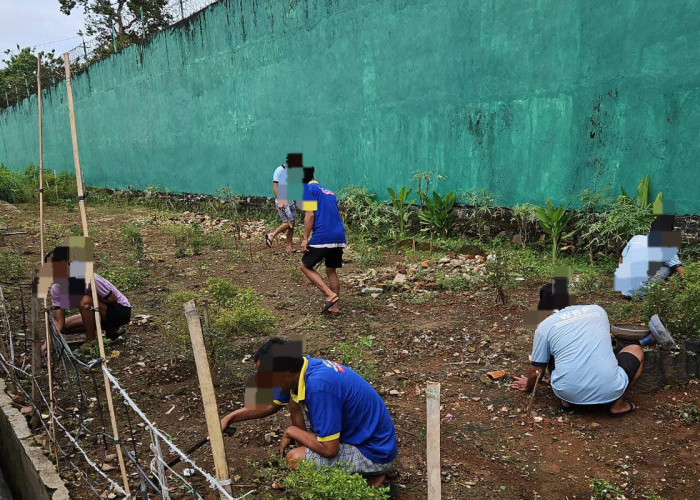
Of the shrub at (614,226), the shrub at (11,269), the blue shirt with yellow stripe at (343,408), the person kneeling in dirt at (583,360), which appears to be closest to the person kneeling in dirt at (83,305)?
the shrub at (11,269)

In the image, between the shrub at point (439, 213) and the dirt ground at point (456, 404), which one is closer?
the dirt ground at point (456, 404)

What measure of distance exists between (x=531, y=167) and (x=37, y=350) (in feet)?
18.7

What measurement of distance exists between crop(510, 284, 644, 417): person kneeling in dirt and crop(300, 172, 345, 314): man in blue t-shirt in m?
2.23

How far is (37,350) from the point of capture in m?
3.57

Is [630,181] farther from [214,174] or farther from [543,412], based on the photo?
[214,174]

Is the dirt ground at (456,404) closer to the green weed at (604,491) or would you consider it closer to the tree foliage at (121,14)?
the green weed at (604,491)

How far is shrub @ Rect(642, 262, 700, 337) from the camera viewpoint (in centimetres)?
371

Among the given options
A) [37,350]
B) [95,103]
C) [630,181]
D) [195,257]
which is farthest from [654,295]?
[95,103]

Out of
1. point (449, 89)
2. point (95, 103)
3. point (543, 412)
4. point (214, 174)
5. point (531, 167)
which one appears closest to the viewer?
point (543, 412)

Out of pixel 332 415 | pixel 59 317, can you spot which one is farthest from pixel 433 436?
pixel 59 317

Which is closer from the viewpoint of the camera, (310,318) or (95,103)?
(310,318)

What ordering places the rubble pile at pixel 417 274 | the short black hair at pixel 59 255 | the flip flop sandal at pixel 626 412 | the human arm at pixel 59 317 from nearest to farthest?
the flip flop sandal at pixel 626 412 < the short black hair at pixel 59 255 < the human arm at pixel 59 317 < the rubble pile at pixel 417 274

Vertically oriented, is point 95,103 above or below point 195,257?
above

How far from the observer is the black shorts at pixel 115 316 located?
460cm
